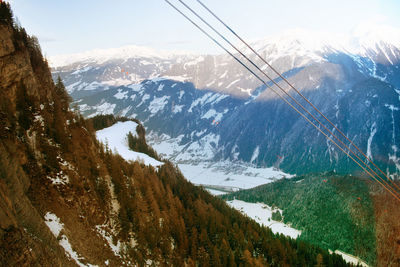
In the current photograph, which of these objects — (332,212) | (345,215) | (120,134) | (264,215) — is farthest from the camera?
(264,215)

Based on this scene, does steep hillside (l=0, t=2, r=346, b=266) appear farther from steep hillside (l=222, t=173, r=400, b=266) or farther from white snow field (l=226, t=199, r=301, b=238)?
steep hillside (l=222, t=173, r=400, b=266)

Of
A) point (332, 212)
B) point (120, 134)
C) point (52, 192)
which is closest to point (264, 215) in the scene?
point (332, 212)

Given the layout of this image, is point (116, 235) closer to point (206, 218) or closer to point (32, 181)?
point (32, 181)

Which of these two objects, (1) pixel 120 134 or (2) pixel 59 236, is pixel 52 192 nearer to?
(2) pixel 59 236

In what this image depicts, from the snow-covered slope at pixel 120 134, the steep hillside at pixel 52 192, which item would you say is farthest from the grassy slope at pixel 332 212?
the steep hillside at pixel 52 192

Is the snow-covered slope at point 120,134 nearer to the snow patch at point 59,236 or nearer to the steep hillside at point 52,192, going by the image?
the steep hillside at point 52,192

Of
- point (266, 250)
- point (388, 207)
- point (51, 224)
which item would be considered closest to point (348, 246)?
point (388, 207)

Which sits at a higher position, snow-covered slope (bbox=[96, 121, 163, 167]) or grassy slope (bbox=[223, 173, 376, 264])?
snow-covered slope (bbox=[96, 121, 163, 167])

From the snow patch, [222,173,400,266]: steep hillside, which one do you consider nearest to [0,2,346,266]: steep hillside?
the snow patch
